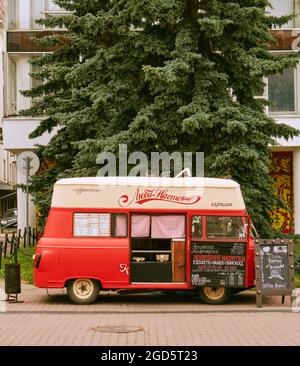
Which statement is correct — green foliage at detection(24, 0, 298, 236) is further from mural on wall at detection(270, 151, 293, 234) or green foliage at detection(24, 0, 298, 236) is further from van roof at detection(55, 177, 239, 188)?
mural on wall at detection(270, 151, 293, 234)

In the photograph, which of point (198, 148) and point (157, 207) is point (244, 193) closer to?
point (198, 148)

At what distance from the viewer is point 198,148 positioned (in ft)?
66.9

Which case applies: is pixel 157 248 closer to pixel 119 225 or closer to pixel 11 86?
pixel 119 225

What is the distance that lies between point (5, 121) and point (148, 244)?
15657 mm

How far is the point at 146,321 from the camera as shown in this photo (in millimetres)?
14094

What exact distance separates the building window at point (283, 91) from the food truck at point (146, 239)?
48.9 ft

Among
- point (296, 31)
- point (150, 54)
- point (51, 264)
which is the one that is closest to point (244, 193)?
point (150, 54)

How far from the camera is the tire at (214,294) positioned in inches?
656

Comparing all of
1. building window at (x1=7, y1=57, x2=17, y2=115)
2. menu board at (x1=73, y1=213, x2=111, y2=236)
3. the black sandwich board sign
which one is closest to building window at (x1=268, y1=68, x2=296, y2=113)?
building window at (x1=7, y1=57, x2=17, y2=115)

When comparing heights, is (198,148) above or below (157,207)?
above

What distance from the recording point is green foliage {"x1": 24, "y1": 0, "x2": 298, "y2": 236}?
20.0 metres

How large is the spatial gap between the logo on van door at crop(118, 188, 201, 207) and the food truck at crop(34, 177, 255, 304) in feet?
0.07

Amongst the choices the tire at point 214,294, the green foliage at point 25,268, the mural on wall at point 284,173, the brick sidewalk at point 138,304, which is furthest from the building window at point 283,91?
the tire at point 214,294

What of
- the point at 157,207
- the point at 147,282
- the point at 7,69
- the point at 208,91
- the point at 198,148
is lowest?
the point at 147,282
